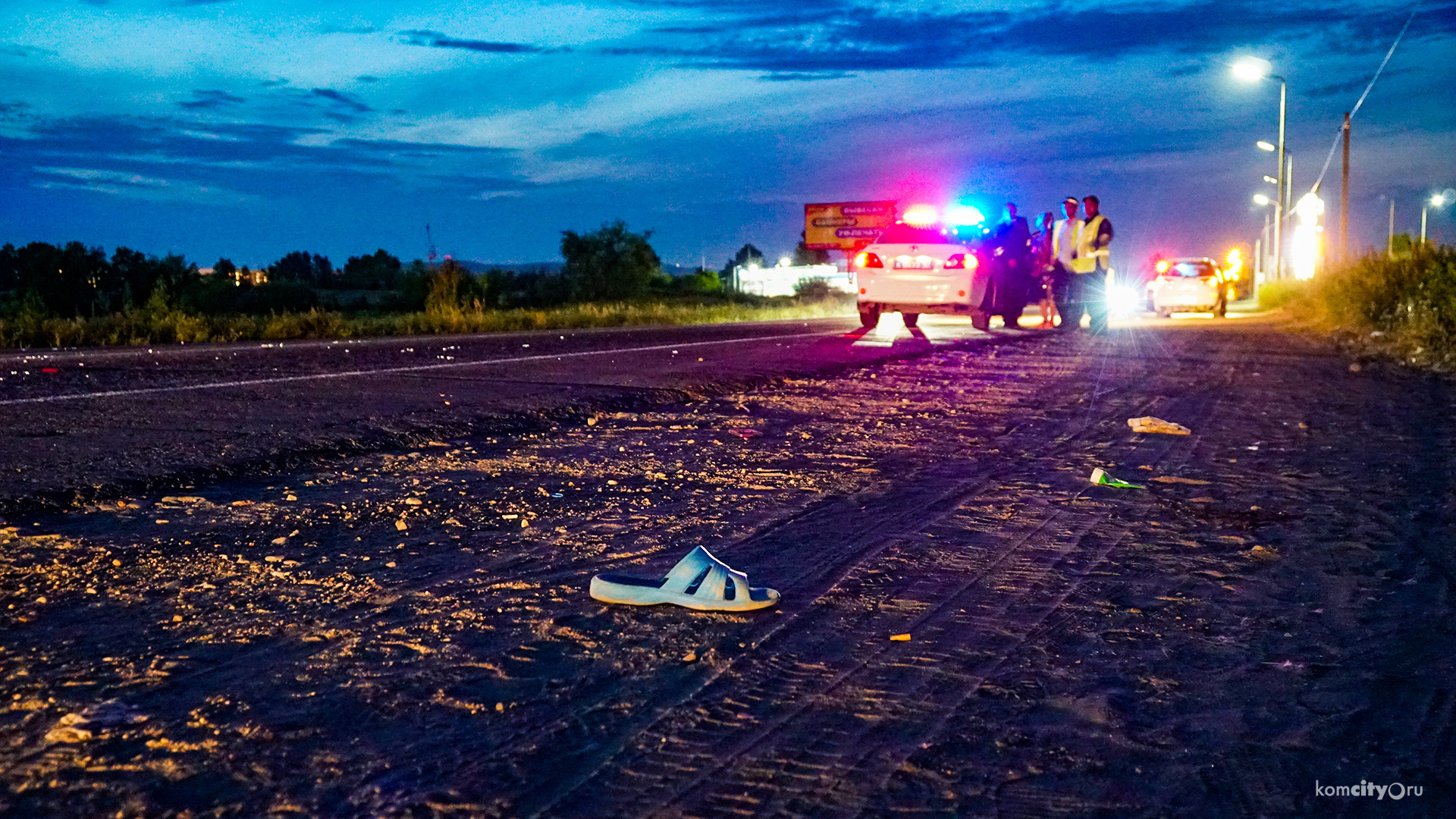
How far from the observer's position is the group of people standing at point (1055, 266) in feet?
72.6

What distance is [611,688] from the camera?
3736mm

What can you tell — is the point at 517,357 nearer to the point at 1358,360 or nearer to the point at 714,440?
the point at 714,440

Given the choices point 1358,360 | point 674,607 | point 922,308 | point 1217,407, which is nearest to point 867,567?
point 674,607

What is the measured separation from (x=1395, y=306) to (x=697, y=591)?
22.9 metres

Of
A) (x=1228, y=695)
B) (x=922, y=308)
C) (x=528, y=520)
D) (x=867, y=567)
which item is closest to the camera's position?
(x=1228, y=695)

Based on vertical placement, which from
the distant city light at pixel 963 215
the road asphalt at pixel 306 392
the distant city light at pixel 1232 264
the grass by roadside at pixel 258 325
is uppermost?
the distant city light at pixel 963 215

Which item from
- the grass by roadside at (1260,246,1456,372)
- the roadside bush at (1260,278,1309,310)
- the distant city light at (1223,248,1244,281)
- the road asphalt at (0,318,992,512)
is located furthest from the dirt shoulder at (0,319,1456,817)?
the roadside bush at (1260,278,1309,310)

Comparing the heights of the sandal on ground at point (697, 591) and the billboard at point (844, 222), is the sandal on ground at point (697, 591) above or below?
below

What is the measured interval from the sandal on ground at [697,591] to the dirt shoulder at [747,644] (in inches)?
3.6

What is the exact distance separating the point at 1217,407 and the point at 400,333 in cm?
1975

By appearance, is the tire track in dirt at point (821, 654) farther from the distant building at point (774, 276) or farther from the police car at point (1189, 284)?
the distant building at point (774, 276)

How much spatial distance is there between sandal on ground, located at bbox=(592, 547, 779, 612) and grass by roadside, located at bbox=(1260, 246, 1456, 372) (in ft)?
45.0

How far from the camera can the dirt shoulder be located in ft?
10.1

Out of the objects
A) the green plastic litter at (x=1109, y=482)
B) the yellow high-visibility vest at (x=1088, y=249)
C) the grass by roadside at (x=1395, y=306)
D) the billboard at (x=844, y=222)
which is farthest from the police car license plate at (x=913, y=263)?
the billboard at (x=844, y=222)
